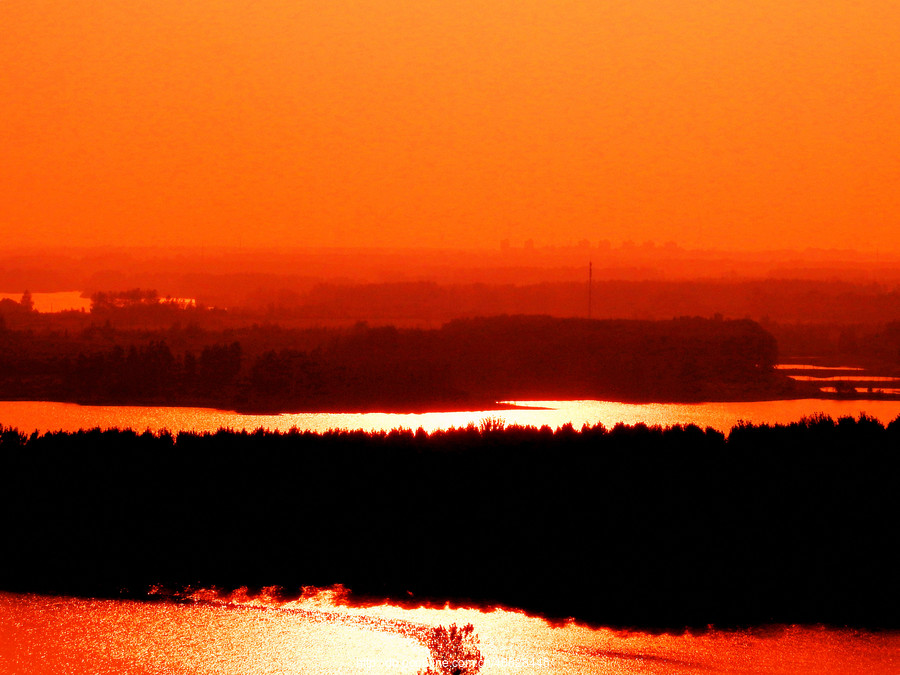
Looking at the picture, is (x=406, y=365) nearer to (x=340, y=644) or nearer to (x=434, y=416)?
(x=434, y=416)

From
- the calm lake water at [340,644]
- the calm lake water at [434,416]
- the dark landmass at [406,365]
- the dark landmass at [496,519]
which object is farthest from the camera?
the dark landmass at [406,365]

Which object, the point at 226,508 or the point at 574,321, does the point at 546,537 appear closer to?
the point at 226,508

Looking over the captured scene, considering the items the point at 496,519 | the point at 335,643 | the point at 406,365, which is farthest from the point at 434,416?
the point at 335,643

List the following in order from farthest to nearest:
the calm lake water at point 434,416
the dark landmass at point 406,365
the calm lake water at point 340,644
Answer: the dark landmass at point 406,365 → the calm lake water at point 434,416 → the calm lake water at point 340,644

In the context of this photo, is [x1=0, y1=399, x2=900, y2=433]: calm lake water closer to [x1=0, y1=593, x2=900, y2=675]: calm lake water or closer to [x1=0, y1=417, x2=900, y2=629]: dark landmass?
[x1=0, y1=417, x2=900, y2=629]: dark landmass

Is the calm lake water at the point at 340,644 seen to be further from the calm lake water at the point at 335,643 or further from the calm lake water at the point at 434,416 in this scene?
the calm lake water at the point at 434,416

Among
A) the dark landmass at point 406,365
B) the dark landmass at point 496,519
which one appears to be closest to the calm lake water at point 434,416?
the dark landmass at point 406,365

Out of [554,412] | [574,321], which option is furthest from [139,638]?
[574,321]
